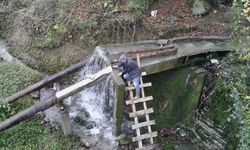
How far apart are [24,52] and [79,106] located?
12.4 feet

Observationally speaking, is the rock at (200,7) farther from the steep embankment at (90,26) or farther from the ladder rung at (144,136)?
the ladder rung at (144,136)

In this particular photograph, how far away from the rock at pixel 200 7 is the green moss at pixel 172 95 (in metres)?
2.93

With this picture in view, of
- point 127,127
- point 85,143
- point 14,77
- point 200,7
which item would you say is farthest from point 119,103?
point 200,7

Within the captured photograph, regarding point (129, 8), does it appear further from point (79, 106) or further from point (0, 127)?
point (0, 127)

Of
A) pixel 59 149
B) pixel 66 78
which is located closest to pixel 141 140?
pixel 59 149

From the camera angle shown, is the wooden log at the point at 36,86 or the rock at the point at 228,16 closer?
the wooden log at the point at 36,86

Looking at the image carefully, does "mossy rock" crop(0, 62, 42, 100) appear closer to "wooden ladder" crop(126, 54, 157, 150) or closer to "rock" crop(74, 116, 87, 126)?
"rock" crop(74, 116, 87, 126)

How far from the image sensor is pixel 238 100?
28.8 feet

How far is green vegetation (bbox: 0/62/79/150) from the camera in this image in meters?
10.4

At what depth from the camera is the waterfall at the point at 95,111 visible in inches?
426

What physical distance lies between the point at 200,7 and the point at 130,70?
4698 millimetres

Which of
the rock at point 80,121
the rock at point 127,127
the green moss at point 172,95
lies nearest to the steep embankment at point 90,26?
the green moss at point 172,95

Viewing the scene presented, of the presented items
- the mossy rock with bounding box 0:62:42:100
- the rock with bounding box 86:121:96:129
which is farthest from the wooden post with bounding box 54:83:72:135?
the mossy rock with bounding box 0:62:42:100

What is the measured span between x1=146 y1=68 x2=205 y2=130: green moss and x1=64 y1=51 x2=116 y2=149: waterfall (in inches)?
52.6
